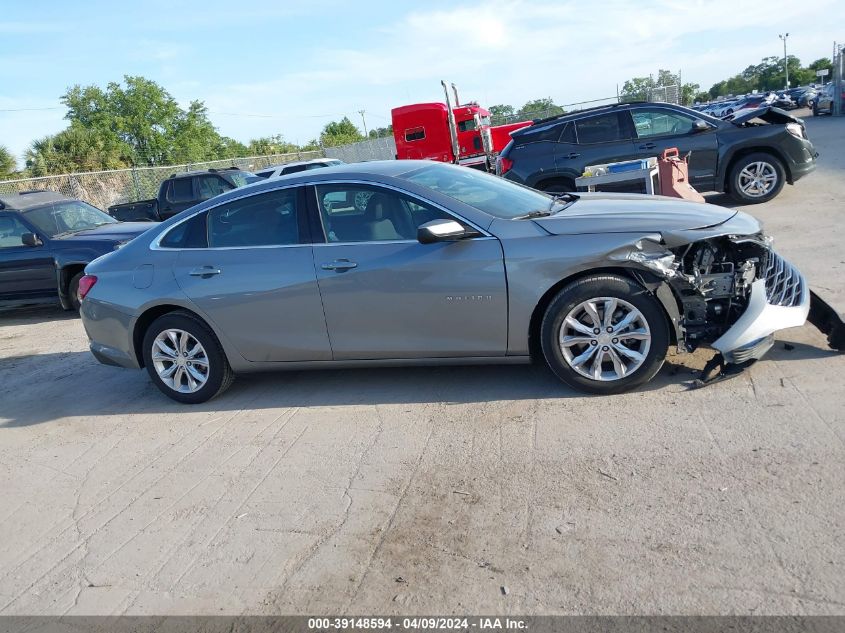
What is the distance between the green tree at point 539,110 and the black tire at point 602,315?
27.4 m

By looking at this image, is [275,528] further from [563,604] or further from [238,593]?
[563,604]

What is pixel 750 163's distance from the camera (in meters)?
11.6

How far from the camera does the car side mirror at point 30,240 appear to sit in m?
10.2

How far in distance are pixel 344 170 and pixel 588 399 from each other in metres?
2.51

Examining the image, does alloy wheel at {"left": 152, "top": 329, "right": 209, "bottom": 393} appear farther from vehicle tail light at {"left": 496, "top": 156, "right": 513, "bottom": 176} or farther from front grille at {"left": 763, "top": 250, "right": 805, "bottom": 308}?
vehicle tail light at {"left": 496, "top": 156, "right": 513, "bottom": 176}

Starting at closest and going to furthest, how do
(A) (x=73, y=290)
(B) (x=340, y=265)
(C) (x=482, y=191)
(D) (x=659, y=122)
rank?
(B) (x=340, y=265)
(C) (x=482, y=191)
(A) (x=73, y=290)
(D) (x=659, y=122)

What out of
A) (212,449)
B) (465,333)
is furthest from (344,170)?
(212,449)

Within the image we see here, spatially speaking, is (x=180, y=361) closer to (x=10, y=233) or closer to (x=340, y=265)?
(x=340, y=265)

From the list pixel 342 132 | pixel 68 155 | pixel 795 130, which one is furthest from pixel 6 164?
pixel 342 132

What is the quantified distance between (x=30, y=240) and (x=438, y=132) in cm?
1827

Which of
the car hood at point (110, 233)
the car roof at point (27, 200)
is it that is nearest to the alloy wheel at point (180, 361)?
the car hood at point (110, 233)

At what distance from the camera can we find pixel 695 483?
367 cm

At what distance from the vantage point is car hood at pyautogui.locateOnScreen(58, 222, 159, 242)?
10.2 metres

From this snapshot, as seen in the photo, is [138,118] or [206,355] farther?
[138,118]
